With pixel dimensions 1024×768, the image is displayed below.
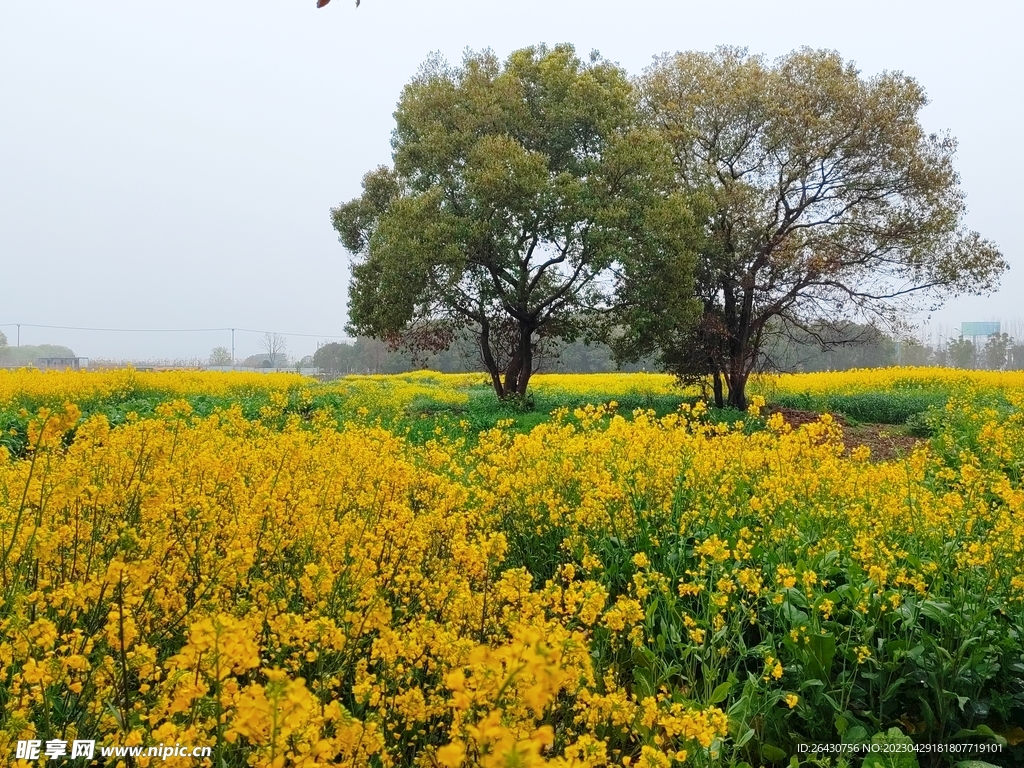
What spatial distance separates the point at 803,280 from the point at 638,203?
444 centimetres

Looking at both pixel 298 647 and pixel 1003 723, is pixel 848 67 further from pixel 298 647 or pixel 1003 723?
pixel 298 647

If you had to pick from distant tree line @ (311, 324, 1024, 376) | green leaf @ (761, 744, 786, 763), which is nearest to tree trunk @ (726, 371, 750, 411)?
green leaf @ (761, 744, 786, 763)

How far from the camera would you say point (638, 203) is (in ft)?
44.4

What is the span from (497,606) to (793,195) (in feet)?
50.9

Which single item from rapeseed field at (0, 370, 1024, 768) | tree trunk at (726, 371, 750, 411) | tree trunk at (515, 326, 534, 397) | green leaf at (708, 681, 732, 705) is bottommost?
green leaf at (708, 681, 732, 705)

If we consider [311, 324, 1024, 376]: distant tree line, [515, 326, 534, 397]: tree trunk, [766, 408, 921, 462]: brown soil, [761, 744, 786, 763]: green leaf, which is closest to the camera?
[761, 744, 786, 763]: green leaf

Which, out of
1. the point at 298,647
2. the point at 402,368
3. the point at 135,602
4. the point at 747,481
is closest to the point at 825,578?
the point at 747,481

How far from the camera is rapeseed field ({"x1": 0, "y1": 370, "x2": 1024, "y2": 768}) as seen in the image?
156cm

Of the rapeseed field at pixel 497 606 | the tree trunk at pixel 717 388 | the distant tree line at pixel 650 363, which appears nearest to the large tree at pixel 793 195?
the tree trunk at pixel 717 388

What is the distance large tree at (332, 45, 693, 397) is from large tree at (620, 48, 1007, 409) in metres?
1.36

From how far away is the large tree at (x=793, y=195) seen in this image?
47.2 ft

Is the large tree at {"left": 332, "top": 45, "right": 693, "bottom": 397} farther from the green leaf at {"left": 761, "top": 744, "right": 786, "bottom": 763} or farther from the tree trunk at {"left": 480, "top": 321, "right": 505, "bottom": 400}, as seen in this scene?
the green leaf at {"left": 761, "top": 744, "right": 786, "bottom": 763}

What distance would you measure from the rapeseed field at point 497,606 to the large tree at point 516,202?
8.90 m

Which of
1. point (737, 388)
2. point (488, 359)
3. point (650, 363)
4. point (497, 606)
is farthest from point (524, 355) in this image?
point (650, 363)
